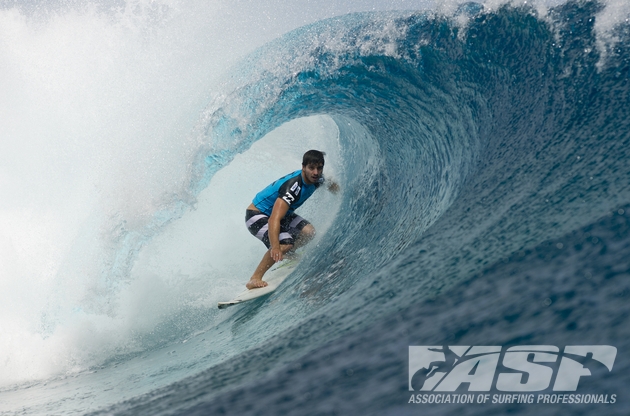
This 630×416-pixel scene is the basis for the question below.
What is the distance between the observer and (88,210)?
11086 mm

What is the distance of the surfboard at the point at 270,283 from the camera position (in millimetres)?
5107

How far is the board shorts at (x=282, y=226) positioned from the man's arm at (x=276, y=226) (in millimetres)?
294

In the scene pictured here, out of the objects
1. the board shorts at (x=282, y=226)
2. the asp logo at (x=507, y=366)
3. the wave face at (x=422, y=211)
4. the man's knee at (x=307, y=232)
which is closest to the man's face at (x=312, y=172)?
the board shorts at (x=282, y=226)

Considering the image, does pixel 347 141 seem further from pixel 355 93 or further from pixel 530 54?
pixel 530 54

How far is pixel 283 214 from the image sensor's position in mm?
4934

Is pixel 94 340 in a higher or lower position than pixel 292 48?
lower

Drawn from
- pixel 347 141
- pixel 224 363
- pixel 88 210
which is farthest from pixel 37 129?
pixel 224 363

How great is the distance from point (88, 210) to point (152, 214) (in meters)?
6.05

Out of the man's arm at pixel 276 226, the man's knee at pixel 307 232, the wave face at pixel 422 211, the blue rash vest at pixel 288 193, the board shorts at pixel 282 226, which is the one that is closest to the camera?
the wave face at pixel 422 211

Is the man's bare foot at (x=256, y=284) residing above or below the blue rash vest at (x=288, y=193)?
below
